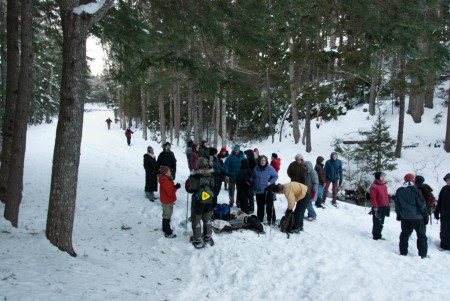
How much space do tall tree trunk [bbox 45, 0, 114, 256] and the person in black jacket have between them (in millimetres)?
4519

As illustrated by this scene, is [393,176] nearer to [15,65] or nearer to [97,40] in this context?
[97,40]

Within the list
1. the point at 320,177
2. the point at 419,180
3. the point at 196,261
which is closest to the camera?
the point at 196,261

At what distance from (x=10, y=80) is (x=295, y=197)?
719cm

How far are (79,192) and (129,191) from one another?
62.3 inches

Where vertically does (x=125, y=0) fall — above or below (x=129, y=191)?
above

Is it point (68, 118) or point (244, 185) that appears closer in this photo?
point (68, 118)

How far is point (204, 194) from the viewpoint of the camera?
6676 mm

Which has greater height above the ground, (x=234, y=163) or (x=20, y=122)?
(x=20, y=122)

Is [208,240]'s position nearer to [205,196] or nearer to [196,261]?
[196,261]

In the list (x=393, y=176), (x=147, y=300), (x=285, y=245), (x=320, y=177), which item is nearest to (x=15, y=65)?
(x=147, y=300)

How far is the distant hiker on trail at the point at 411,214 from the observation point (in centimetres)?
671

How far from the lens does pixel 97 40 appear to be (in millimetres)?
8672

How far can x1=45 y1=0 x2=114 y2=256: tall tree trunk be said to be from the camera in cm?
504

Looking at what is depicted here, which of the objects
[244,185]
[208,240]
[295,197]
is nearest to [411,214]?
[295,197]
